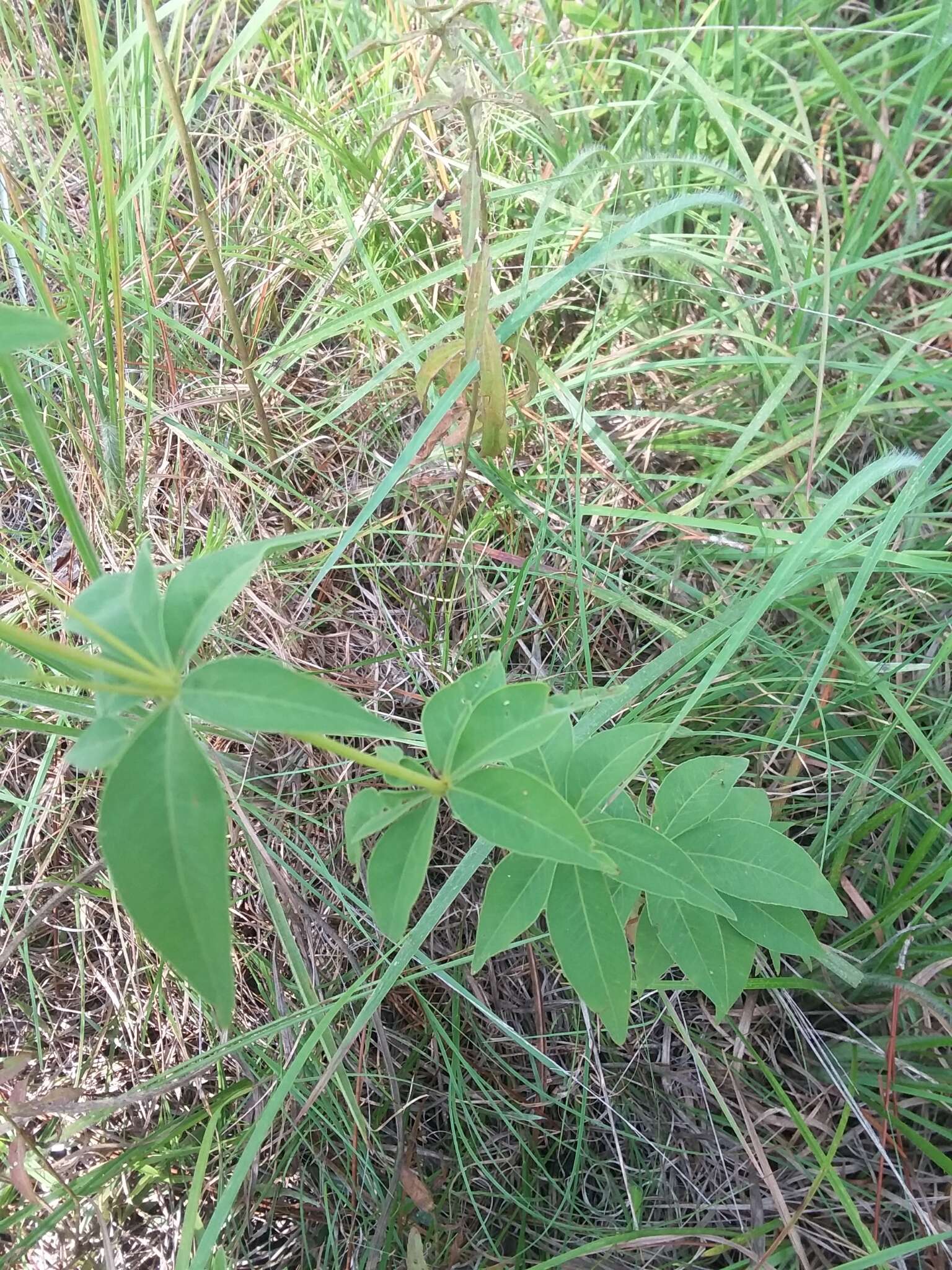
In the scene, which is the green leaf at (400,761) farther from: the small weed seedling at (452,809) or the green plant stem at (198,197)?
the green plant stem at (198,197)

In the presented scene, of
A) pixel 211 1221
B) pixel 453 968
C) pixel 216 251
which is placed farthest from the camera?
pixel 453 968

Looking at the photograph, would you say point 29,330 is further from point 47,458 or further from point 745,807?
point 745,807

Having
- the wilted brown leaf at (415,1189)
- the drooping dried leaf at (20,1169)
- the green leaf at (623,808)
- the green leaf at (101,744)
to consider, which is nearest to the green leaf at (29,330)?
the green leaf at (101,744)

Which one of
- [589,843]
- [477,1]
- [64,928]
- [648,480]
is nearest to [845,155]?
[648,480]

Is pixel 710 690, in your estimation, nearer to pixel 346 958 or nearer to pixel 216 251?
pixel 346 958

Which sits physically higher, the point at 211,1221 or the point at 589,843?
the point at 589,843

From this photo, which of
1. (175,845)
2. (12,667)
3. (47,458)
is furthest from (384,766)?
(47,458)

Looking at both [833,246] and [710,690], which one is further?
[833,246]
